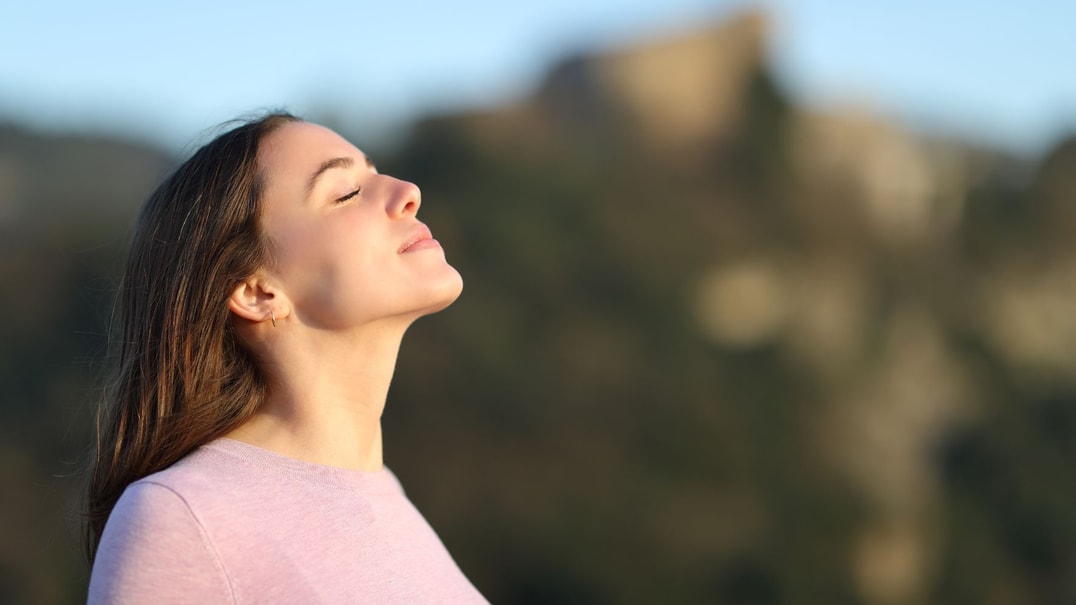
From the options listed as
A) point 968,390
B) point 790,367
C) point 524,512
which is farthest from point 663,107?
point 524,512

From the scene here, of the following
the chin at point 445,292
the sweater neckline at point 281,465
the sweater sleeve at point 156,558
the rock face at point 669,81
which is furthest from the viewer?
the rock face at point 669,81

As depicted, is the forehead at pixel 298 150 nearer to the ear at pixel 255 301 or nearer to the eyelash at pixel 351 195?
the eyelash at pixel 351 195

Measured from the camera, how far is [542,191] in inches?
607

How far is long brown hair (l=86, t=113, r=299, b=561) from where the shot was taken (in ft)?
5.85

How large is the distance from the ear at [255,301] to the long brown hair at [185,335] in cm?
2

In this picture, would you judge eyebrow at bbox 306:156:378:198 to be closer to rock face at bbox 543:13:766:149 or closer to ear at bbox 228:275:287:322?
ear at bbox 228:275:287:322

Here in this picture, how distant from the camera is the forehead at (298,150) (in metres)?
1.89

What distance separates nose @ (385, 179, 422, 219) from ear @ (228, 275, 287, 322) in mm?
241

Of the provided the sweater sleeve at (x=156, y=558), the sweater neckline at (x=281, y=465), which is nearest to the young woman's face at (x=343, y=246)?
the sweater neckline at (x=281, y=465)

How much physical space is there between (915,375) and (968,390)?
1019 millimetres

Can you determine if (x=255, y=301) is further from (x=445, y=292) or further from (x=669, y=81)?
(x=669, y=81)

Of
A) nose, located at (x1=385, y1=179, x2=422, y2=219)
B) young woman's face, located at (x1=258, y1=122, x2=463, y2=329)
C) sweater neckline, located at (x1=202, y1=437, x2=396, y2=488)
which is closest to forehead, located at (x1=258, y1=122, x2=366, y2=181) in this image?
young woman's face, located at (x1=258, y1=122, x2=463, y2=329)

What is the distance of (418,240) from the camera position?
6.22 ft

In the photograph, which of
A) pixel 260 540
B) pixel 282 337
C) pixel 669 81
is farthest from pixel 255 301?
pixel 669 81
